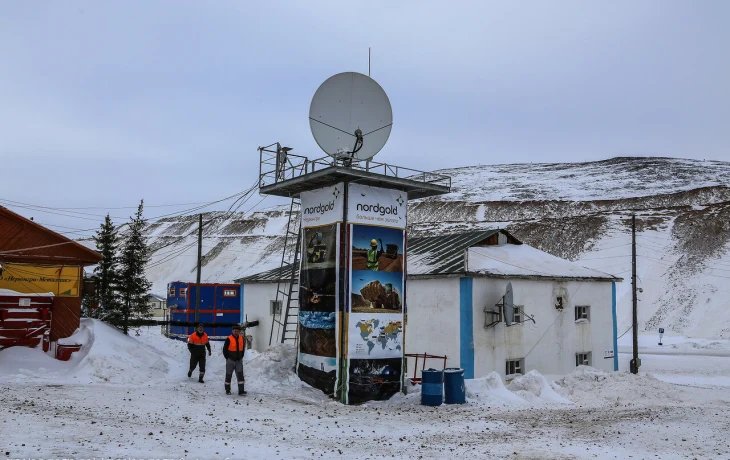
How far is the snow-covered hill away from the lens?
56.4 metres

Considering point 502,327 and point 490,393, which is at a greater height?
point 502,327

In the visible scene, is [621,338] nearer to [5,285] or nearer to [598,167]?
[5,285]

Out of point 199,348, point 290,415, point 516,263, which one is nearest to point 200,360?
point 199,348

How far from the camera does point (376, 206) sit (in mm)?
17531

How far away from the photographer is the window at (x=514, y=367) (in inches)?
943

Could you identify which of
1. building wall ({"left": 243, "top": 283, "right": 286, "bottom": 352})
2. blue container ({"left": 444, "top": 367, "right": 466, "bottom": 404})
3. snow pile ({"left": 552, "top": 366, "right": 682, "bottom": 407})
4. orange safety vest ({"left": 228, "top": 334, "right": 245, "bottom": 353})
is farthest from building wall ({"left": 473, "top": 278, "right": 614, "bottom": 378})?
building wall ({"left": 243, "top": 283, "right": 286, "bottom": 352})

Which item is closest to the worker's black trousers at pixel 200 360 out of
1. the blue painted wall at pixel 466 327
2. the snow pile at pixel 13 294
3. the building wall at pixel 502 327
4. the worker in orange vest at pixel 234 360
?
the worker in orange vest at pixel 234 360

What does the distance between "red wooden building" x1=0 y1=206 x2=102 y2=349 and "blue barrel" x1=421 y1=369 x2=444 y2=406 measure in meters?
10.8

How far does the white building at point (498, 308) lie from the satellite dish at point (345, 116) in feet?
23.1

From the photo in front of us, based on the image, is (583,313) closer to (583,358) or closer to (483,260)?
(583,358)

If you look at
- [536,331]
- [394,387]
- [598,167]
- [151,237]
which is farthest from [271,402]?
[598,167]

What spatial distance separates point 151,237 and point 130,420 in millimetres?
124464

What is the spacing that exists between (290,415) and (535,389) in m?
8.67

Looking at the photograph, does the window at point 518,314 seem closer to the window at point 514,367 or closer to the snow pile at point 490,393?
the window at point 514,367
